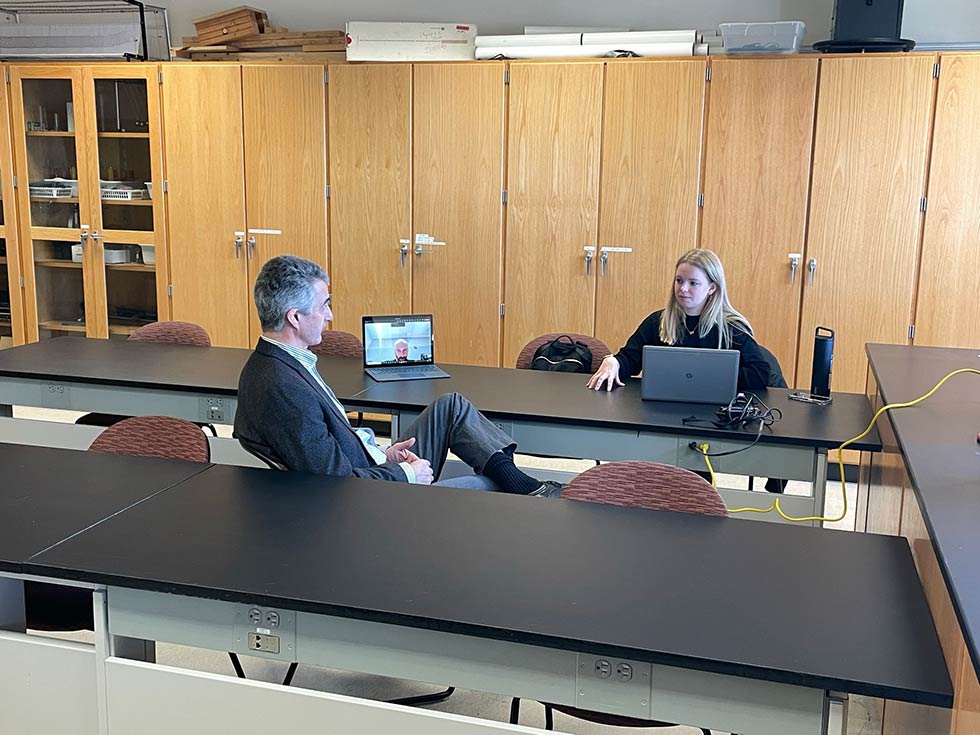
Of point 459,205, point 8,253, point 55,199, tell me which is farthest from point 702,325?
point 8,253

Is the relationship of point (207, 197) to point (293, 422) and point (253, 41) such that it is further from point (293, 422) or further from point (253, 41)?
point (293, 422)

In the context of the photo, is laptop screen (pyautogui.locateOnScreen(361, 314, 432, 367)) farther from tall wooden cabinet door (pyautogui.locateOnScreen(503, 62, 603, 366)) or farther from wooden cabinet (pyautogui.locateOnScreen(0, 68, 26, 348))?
wooden cabinet (pyautogui.locateOnScreen(0, 68, 26, 348))

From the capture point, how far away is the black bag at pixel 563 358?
412cm

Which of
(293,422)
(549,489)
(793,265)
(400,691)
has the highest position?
(793,265)

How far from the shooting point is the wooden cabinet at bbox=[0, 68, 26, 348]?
19.7ft

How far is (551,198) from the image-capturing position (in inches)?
206

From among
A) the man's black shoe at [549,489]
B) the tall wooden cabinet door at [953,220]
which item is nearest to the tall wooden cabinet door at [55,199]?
the man's black shoe at [549,489]

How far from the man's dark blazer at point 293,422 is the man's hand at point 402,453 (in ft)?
0.53

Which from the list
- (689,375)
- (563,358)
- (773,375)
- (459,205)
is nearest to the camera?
(689,375)

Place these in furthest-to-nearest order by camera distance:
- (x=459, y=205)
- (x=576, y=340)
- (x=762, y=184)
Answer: (x=459, y=205) < (x=762, y=184) < (x=576, y=340)

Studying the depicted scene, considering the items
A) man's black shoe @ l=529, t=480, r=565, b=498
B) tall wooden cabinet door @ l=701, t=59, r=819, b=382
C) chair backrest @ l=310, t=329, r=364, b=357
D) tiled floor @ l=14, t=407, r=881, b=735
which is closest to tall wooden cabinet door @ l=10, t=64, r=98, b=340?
chair backrest @ l=310, t=329, r=364, b=357

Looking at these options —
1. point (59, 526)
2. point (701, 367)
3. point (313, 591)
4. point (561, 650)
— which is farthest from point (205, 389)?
point (561, 650)

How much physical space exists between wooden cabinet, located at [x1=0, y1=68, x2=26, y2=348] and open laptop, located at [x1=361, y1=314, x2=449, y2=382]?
3468 mm

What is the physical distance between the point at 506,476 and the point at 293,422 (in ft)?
2.61
